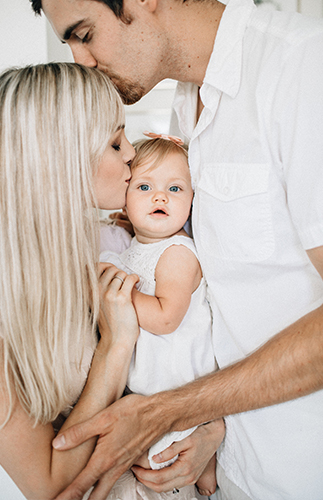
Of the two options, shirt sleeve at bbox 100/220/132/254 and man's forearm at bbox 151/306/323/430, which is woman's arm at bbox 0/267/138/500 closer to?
man's forearm at bbox 151/306/323/430

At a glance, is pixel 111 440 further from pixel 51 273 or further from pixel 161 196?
pixel 161 196

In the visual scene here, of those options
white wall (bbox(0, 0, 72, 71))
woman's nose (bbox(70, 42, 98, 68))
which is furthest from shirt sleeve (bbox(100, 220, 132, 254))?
white wall (bbox(0, 0, 72, 71))

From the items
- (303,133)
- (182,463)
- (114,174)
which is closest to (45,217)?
(114,174)

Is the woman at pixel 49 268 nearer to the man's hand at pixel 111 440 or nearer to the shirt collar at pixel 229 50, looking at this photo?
the man's hand at pixel 111 440

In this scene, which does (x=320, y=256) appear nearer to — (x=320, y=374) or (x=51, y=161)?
(x=320, y=374)

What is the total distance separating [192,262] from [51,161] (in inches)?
17.7

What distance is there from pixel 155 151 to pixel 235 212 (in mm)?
383

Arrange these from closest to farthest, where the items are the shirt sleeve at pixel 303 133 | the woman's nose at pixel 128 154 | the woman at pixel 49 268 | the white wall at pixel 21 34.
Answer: the shirt sleeve at pixel 303 133, the woman at pixel 49 268, the woman's nose at pixel 128 154, the white wall at pixel 21 34

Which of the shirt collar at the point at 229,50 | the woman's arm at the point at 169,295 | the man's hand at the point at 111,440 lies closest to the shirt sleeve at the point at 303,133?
the shirt collar at the point at 229,50

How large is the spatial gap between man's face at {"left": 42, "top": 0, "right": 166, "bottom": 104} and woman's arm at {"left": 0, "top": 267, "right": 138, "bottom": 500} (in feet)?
1.97

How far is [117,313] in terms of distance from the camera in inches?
40.1

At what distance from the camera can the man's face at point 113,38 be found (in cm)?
107

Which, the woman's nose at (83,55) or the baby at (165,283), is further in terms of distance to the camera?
the woman's nose at (83,55)

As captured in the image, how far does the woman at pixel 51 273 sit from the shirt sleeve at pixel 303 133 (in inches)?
17.1
